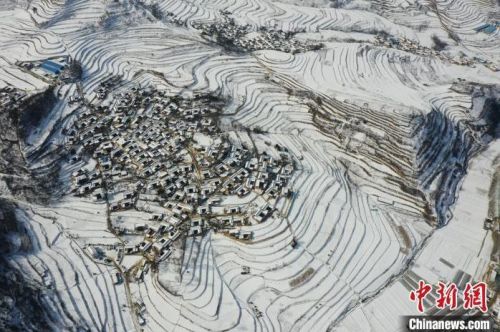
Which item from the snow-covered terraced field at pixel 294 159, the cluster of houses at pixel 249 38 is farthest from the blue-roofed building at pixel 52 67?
the cluster of houses at pixel 249 38

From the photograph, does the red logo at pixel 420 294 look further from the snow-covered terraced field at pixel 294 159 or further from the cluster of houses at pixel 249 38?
the cluster of houses at pixel 249 38

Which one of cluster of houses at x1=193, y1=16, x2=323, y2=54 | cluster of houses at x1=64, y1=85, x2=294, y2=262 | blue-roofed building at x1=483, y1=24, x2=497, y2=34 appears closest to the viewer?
cluster of houses at x1=64, y1=85, x2=294, y2=262

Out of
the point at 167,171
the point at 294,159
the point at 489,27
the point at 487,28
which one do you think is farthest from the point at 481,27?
the point at 167,171

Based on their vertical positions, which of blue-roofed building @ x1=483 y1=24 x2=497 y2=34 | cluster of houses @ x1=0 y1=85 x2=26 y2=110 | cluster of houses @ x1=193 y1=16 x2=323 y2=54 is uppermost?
blue-roofed building @ x1=483 y1=24 x2=497 y2=34

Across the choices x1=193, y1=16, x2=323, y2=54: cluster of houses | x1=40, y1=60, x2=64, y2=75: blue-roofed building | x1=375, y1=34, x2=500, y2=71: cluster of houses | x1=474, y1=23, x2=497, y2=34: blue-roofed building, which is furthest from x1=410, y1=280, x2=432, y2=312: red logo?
x1=474, y1=23, x2=497, y2=34: blue-roofed building

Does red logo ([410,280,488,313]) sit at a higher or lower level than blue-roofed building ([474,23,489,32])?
lower

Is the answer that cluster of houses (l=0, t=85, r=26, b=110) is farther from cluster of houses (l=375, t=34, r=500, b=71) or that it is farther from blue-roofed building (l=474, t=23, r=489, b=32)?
blue-roofed building (l=474, t=23, r=489, b=32)
